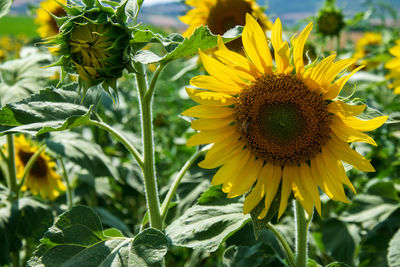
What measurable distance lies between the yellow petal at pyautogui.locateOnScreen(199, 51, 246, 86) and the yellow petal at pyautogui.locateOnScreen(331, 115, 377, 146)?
26 cm

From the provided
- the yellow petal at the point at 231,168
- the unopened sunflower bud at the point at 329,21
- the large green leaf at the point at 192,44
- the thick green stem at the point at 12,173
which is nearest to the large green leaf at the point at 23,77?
the thick green stem at the point at 12,173

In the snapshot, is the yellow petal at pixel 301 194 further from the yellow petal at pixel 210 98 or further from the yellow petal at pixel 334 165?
the yellow petal at pixel 210 98

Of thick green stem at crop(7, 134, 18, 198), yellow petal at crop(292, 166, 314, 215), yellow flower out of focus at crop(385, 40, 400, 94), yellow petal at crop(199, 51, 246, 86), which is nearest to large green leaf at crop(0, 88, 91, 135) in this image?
yellow petal at crop(199, 51, 246, 86)

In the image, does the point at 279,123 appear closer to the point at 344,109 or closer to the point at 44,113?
the point at 344,109

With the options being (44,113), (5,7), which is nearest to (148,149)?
(44,113)

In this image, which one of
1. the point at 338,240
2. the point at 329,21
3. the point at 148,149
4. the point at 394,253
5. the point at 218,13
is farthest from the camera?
the point at 329,21

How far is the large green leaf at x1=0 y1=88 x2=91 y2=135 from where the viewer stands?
117cm

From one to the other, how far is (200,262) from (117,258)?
1130 millimetres

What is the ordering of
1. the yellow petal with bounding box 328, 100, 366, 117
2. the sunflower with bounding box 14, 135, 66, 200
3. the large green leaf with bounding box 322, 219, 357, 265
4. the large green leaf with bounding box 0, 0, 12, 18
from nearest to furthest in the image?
the yellow petal with bounding box 328, 100, 366, 117
the large green leaf with bounding box 0, 0, 12, 18
the large green leaf with bounding box 322, 219, 357, 265
the sunflower with bounding box 14, 135, 66, 200

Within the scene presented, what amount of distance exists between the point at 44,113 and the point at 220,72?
1.64 ft

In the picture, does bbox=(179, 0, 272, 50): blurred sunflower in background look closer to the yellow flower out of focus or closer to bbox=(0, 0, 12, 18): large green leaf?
the yellow flower out of focus

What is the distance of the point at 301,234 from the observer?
126 centimetres

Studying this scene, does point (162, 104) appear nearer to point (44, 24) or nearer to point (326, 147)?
point (44, 24)

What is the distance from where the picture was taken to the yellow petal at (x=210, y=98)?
1148 millimetres
